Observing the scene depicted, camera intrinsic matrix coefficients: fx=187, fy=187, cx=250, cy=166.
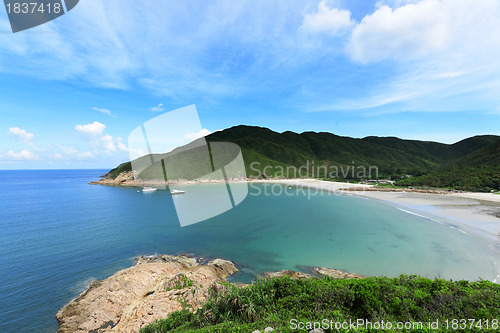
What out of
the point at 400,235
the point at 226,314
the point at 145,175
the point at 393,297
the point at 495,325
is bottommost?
the point at 400,235

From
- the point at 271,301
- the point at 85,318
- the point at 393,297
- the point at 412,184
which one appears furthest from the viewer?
the point at 412,184

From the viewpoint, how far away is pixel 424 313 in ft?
21.0

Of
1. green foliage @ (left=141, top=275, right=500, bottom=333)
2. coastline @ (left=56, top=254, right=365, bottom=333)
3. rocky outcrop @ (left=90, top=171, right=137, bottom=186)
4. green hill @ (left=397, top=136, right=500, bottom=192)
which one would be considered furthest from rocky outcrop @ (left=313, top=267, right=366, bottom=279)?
rocky outcrop @ (left=90, top=171, right=137, bottom=186)

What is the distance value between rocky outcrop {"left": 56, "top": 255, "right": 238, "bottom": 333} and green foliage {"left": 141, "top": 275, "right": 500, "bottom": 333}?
2204 millimetres

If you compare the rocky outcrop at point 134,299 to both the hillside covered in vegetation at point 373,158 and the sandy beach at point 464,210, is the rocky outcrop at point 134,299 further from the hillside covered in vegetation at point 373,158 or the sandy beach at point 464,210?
the hillside covered in vegetation at point 373,158

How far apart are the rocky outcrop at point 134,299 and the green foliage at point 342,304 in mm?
2204

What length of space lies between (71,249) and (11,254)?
4.47 metres

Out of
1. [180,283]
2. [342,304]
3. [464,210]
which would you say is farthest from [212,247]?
[464,210]

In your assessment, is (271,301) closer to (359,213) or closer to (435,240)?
(435,240)

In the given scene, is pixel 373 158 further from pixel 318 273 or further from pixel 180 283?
pixel 180 283

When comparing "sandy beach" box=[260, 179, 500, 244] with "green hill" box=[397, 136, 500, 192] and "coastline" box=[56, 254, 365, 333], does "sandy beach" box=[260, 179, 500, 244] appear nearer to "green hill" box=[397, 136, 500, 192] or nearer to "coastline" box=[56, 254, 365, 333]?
"green hill" box=[397, 136, 500, 192]

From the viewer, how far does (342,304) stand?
736 cm

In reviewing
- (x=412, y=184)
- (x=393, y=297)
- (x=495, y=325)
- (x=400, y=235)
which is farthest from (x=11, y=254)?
(x=412, y=184)

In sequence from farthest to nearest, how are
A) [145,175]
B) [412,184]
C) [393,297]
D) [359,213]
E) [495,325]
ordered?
[145,175] → [412,184] → [359,213] → [393,297] → [495,325]
